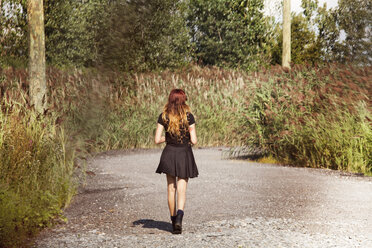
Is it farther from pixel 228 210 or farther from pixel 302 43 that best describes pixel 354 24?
pixel 228 210

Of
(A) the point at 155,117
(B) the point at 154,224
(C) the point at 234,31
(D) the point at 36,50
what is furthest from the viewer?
(C) the point at 234,31

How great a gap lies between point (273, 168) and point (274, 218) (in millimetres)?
4191

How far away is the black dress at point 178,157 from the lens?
544cm

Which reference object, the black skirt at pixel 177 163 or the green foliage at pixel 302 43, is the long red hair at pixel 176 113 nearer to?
the black skirt at pixel 177 163

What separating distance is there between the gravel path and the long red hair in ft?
3.54

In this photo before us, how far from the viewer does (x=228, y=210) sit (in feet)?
21.5

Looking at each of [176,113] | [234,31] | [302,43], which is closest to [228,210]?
[176,113]

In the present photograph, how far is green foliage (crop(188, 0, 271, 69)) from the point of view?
3008 centimetres

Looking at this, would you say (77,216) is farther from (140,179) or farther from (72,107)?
(72,107)

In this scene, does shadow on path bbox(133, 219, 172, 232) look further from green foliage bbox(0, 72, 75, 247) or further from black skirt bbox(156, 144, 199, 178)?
green foliage bbox(0, 72, 75, 247)

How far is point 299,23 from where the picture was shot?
33812 millimetres

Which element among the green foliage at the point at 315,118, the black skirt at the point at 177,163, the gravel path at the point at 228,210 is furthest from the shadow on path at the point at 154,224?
the green foliage at the point at 315,118

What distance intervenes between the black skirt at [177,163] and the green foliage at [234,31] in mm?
23556

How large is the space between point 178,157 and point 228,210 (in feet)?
4.71
